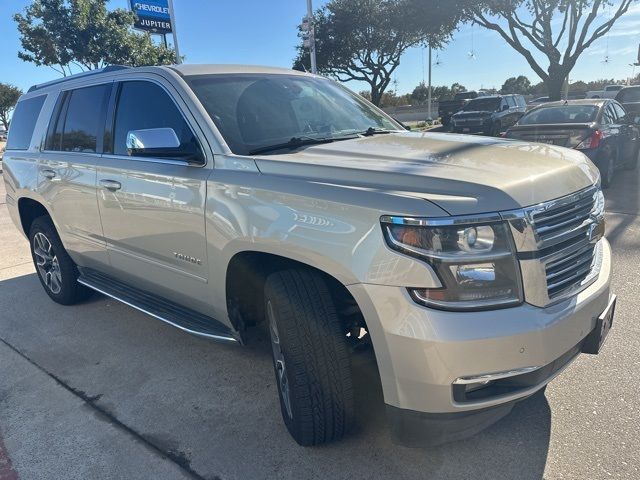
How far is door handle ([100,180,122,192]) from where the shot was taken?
11.4 ft

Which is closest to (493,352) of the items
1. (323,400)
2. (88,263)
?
(323,400)

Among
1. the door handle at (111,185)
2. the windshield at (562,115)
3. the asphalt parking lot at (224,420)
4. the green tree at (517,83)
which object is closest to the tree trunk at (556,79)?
the windshield at (562,115)

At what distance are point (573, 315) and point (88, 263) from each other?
3.72 m

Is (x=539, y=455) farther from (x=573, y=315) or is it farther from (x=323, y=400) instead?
(x=323, y=400)

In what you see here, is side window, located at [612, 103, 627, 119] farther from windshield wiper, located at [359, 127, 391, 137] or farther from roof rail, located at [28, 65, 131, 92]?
roof rail, located at [28, 65, 131, 92]

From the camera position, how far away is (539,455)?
96.9 inches

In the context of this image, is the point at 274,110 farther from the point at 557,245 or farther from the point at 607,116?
the point at 607,116

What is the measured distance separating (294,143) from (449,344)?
1608mm

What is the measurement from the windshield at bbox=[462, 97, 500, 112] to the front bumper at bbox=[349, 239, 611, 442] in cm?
1728

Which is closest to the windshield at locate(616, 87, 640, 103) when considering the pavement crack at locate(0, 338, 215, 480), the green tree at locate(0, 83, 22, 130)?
the pavement crack at locate(0, 338, 215, 480)

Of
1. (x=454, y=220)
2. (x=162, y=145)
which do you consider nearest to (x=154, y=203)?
(x=162, y=145)

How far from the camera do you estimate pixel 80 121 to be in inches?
162

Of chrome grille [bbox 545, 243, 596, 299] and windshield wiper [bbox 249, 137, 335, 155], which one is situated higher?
windshield wiper [bbox 249, 137, 335, 155]

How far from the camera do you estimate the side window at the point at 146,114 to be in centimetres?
307
